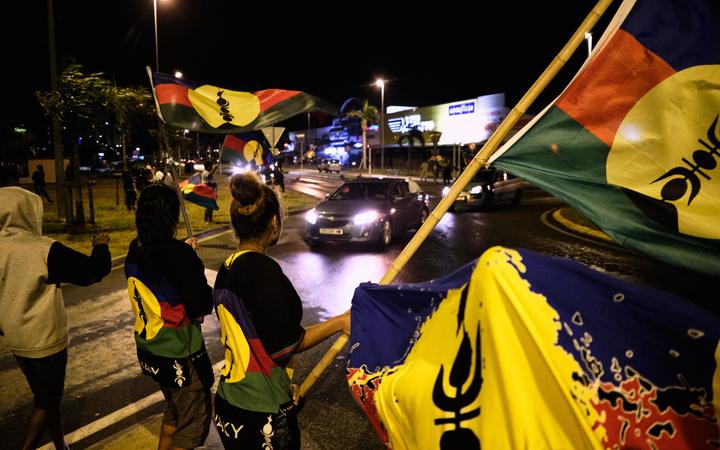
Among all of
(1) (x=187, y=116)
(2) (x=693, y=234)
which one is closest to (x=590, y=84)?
(2) (x=693, y=234)

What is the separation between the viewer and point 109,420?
3.77 m

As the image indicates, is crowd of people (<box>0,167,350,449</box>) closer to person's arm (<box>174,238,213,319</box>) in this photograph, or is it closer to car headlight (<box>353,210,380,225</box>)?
person's arm (<box>174,238,213,319</box>)

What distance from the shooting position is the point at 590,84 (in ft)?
7.16

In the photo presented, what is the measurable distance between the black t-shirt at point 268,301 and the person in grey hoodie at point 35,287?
1348mm

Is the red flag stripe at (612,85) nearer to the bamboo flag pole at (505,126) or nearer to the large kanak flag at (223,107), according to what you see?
Answer: the bamboo flag pole at (505,126)

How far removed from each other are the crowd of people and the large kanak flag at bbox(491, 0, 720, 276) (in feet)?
4.25

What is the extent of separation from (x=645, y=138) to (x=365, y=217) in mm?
8470

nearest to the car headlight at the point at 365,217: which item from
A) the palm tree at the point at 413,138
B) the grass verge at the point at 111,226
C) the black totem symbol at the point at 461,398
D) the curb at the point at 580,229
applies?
the grass verge at the point at 111,226

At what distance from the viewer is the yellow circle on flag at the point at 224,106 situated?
4.41 metres

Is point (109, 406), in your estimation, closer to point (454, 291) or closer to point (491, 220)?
point (454, 291)

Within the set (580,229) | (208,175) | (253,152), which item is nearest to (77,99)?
(208,175)

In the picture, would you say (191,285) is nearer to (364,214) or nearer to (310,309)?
(310,309)

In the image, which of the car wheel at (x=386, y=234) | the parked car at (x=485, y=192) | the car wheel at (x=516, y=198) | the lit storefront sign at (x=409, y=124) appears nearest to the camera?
the car wheel at (x=386, y=234)

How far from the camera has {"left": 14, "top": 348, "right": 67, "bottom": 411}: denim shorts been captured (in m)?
2.87
